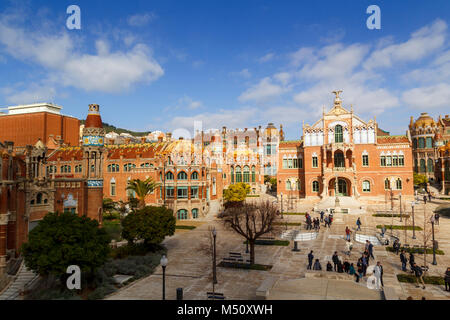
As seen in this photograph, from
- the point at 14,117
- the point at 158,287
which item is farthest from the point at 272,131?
the point at 158,287

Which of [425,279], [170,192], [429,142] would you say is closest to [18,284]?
[425,279]

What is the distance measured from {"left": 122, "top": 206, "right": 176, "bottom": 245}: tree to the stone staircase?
24.4 feet

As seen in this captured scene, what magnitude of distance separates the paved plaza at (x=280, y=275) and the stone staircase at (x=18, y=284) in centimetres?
612

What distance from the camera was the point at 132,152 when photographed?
57031 millimetres

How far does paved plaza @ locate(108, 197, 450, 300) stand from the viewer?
14781 mm

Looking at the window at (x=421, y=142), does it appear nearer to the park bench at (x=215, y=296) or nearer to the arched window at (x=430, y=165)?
the arched window at (x=430, y=165)

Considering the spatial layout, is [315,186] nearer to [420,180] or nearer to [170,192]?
[170,192]

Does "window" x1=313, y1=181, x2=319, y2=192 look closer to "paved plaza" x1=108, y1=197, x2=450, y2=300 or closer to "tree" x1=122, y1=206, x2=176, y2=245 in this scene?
"paved plaza" x1=108, y1=197, x2=450, y2=300

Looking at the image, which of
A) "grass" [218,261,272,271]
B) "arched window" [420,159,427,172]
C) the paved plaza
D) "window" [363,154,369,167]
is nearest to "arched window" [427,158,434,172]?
"arched window" [420,159,427,172]

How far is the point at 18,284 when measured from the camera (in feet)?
66.2

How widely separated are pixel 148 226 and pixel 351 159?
138ft

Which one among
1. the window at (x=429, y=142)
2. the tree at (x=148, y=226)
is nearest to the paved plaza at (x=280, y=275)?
the tree at (x=148, y=226)

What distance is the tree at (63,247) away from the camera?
55.4 feet
